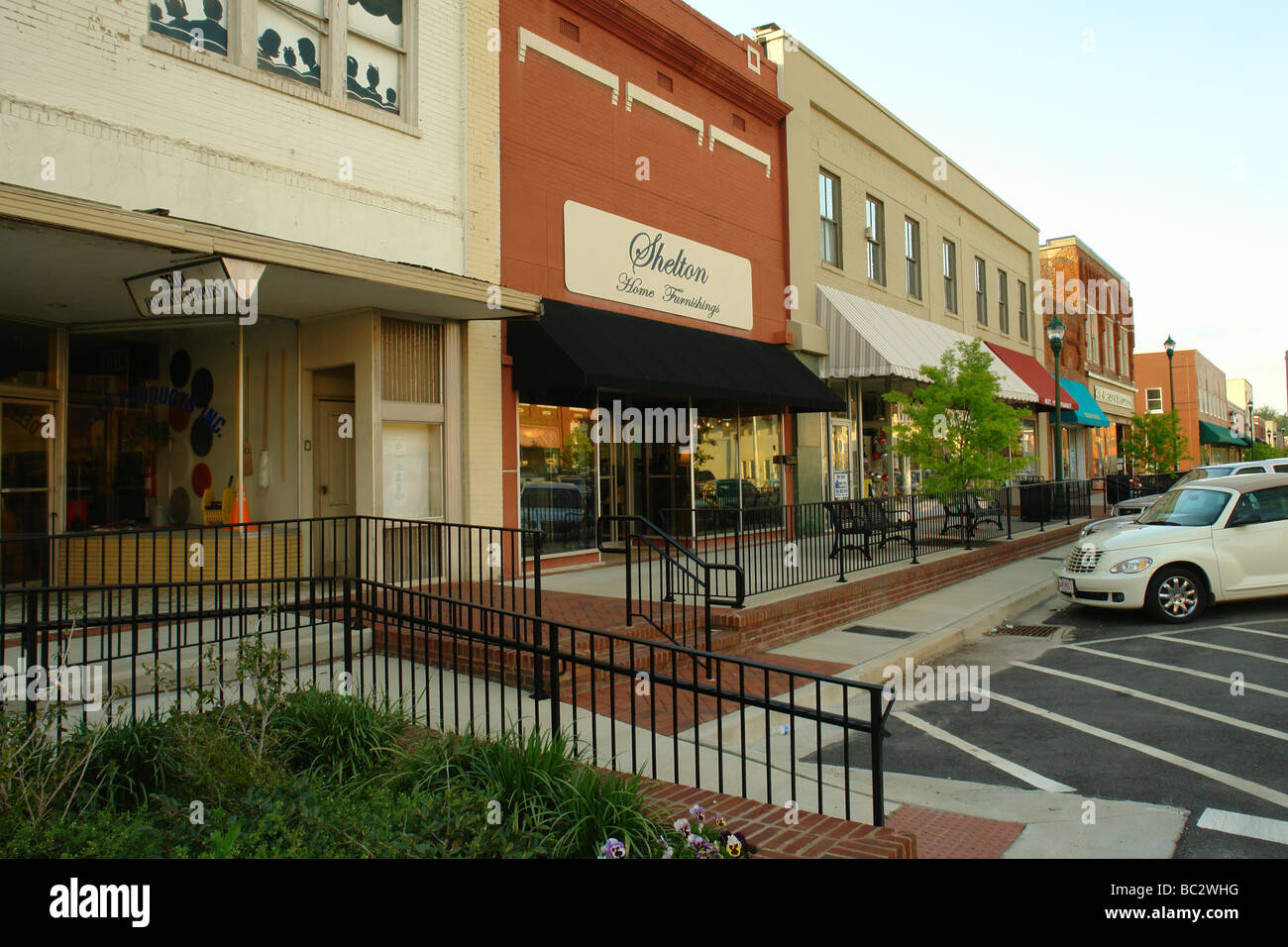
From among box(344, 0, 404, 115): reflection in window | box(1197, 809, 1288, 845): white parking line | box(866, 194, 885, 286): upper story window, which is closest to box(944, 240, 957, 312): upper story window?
box(866, 194, 885, 286): upper story window

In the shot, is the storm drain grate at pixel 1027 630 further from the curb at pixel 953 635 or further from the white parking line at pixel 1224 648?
the white parking line at pixel 1224 648

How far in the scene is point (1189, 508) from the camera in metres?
11.2

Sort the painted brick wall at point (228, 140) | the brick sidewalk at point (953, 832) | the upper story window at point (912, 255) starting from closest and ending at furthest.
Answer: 1. the brick sidewalk at point (953, 832)
2. the painted brick wall at point (228, 140)
3. the upper story window at point (912, 255)

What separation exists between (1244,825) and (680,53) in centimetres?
1374

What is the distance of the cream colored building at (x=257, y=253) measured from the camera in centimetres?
764

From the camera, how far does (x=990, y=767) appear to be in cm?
586

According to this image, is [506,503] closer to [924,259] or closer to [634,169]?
[634,169]

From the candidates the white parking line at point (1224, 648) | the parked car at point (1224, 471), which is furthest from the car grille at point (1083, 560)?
the parked car at point (1224, 471)

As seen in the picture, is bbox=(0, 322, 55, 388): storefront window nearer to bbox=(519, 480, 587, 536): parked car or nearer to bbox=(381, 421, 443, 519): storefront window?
bbox=(381, 421, 443, 519): storefront window

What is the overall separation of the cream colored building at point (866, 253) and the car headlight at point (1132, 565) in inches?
291

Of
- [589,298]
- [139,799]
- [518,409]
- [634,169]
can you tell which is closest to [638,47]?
[634,169]

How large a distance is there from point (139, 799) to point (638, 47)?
43.2 ft

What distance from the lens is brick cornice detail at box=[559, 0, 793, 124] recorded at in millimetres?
13078

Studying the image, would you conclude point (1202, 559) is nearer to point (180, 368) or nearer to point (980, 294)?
point (180, 368)
